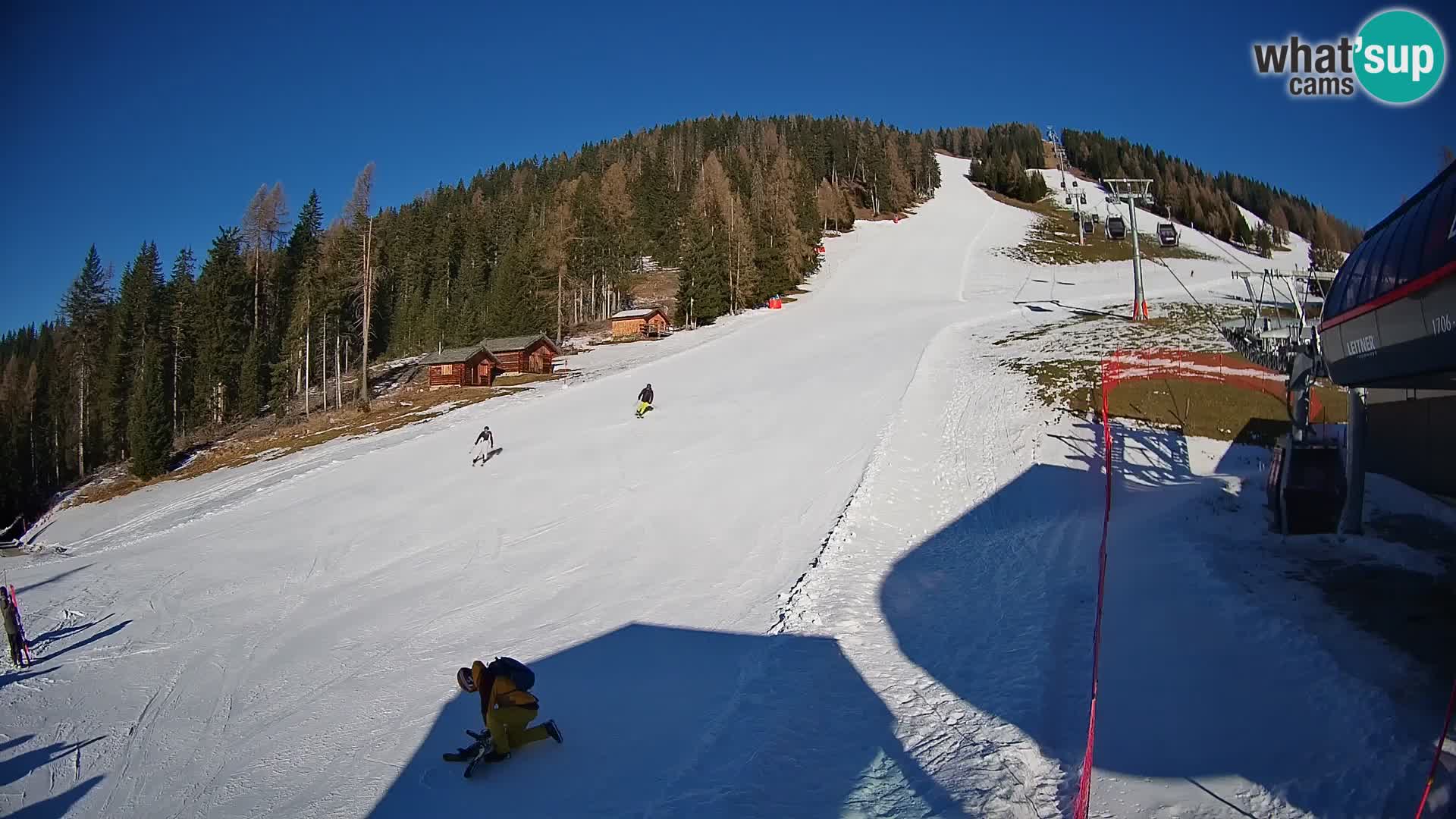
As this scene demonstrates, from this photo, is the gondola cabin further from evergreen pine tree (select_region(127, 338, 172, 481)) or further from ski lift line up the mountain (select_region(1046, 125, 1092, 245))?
ski lift line up the mountain (select_region(1046, 125, 1092, 245))

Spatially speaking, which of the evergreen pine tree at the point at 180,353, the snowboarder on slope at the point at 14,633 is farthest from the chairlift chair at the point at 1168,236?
the evergreen pine tree at the point at 180,353

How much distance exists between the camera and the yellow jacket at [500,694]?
7367 millimetres

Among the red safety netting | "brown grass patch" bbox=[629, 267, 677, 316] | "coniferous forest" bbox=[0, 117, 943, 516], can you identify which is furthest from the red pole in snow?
"brown grass patch" bbox=[629, 267, 677, 316]

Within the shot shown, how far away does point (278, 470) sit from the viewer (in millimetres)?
26953

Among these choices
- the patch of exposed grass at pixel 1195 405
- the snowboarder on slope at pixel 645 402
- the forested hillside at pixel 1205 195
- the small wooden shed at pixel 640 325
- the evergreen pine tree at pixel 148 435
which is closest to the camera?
the patch of exposed grass at pixel 1195 405

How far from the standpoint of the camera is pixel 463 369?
46.2 meters

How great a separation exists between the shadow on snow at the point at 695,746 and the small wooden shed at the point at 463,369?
1543 inches

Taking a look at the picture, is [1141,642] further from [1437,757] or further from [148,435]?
[148,435]

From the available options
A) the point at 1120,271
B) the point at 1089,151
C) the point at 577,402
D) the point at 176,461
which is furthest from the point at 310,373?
the point at 1089,151

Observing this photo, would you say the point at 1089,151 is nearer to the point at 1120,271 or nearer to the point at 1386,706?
the point at 1120,271

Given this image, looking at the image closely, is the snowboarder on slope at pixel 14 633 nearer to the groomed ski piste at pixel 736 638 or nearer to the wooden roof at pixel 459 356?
the groomed ski piste at pixel 736 638

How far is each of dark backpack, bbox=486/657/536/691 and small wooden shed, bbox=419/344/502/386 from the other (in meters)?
40.3

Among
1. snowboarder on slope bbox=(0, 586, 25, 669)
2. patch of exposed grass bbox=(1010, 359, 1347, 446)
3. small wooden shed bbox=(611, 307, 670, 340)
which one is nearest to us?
snowboarder on slope bbox=(0, 586, 25, 669)

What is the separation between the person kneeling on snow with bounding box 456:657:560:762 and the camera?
7371 mm
